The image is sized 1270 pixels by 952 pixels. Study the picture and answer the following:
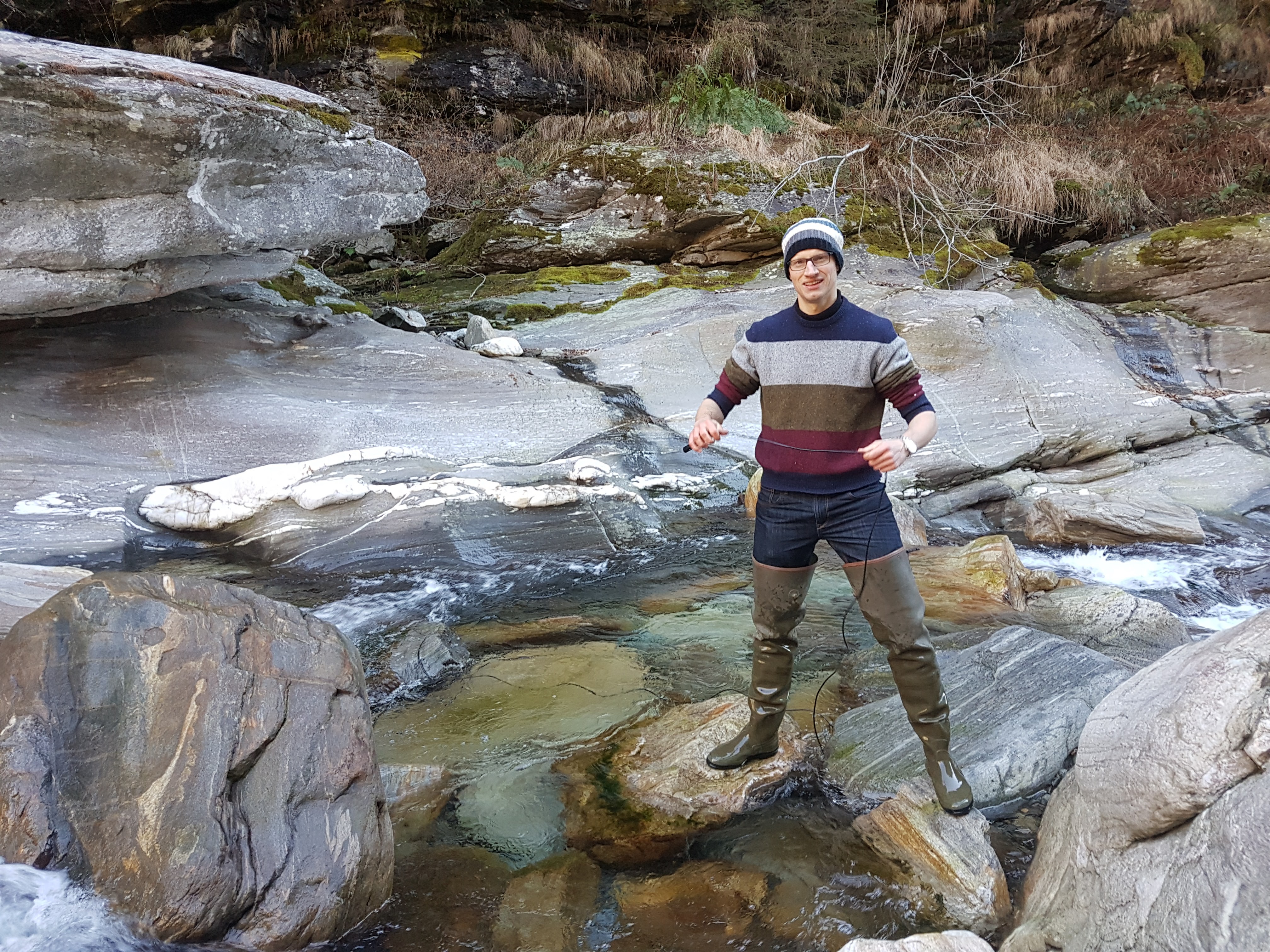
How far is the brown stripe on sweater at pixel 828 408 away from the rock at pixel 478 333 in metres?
5.34

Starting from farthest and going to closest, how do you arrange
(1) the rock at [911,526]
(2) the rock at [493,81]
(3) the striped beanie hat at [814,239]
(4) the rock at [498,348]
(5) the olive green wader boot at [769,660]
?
(2) the rock at [493,81], (4) the rock at [498,348], (1) the rock at [911,526], (5) the olive green wader boot at [769,660], (3) the striped beanie hat at [814,239]

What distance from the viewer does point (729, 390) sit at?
319 centimetres

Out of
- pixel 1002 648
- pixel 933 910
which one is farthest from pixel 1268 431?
pixel 933 910

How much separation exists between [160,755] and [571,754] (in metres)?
1.73

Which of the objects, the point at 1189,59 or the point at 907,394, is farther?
the point at 1189,59

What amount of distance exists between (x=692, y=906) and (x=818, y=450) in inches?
66.9

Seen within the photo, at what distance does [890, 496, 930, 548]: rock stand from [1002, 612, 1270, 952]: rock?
3.58m

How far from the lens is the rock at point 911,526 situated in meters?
6.18

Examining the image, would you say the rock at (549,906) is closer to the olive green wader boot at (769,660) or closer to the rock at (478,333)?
the olive green wader boot at (769,660)

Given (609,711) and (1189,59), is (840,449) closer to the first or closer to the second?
(609,711)

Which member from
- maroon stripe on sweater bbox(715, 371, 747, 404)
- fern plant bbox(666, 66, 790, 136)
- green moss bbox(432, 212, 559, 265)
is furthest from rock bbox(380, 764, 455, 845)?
fern plant bbox(666, 66, 790, 136)

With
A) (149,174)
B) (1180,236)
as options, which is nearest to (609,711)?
(149,174)

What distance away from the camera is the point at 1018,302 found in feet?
28.8

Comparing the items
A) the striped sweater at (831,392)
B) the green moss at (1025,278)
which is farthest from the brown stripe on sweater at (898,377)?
the green moss at (1025,278)
